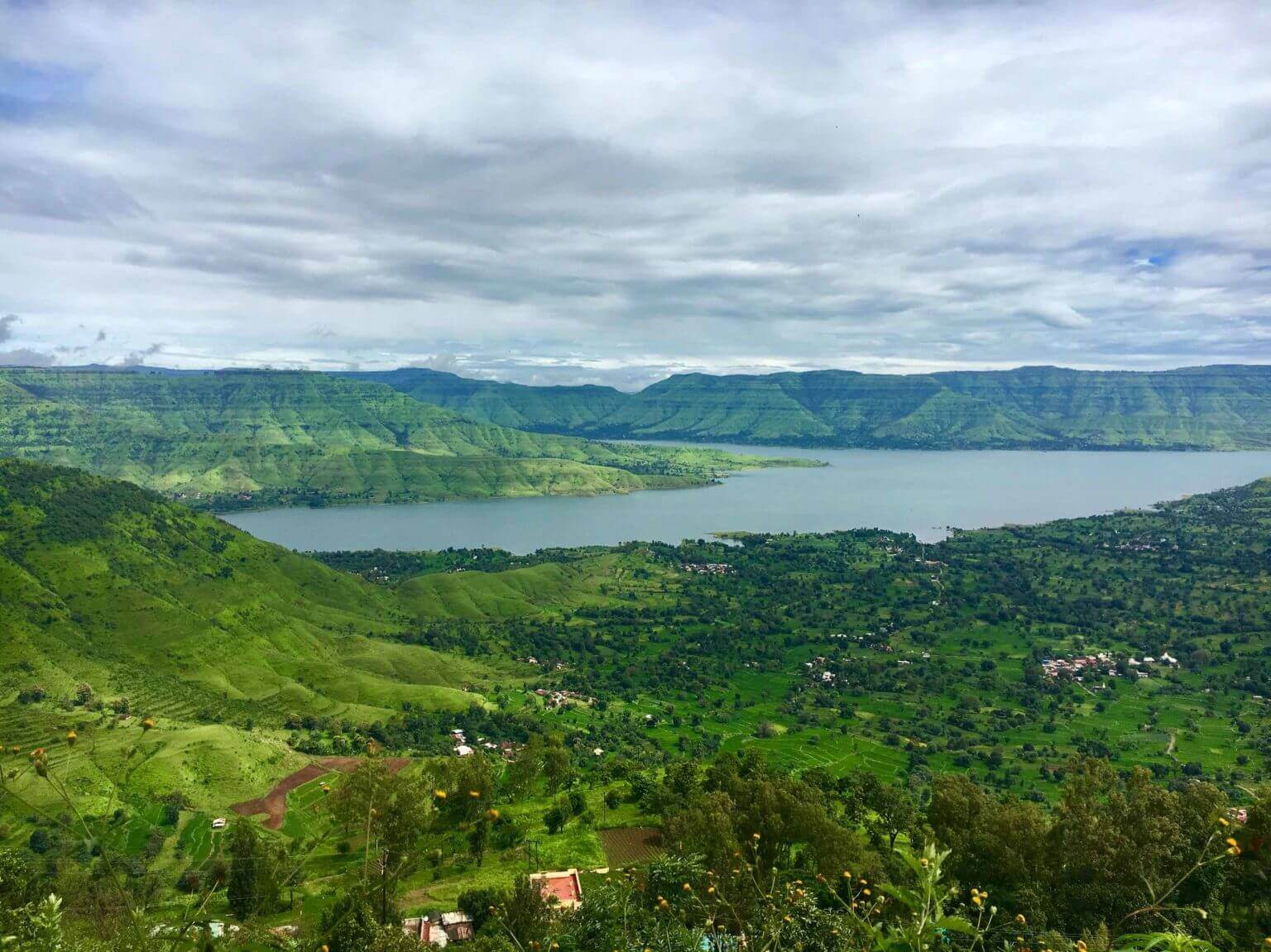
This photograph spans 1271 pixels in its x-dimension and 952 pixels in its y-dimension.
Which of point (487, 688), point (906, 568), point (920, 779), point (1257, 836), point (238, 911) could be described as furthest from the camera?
point (906, 568)

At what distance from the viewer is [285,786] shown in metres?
51.3

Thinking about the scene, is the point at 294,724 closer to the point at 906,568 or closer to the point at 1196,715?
the point at 1196,715

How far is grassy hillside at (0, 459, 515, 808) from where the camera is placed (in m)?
53.6

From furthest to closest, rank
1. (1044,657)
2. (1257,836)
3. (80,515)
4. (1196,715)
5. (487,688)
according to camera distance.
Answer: (80,515)
(1044,657)
(487,688)
(1196,715)
(1257,836)

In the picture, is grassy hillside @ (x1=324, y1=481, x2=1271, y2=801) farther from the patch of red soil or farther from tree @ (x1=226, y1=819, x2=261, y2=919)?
tree @ (x1=226, y1=819, x2=261, y2=919)

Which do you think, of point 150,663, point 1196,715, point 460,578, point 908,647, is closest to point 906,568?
point 908,647

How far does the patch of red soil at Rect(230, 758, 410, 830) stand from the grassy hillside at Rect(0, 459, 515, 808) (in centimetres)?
114

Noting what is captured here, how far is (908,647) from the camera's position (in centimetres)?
9594

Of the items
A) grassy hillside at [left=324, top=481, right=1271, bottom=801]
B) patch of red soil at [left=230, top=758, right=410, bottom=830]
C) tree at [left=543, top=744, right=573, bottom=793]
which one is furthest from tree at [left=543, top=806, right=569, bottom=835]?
grassy hillside at [left=324, top=481, right=1271, bottom=801]

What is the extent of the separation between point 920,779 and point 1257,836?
57849mm

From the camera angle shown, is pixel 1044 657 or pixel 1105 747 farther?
pixel 1044 657

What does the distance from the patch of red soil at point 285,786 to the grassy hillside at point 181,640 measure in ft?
3.76

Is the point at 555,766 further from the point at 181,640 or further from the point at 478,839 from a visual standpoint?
the point at 181,640

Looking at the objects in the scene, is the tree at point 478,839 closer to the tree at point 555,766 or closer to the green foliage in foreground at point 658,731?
the green foliage in foreground at point 658,731
